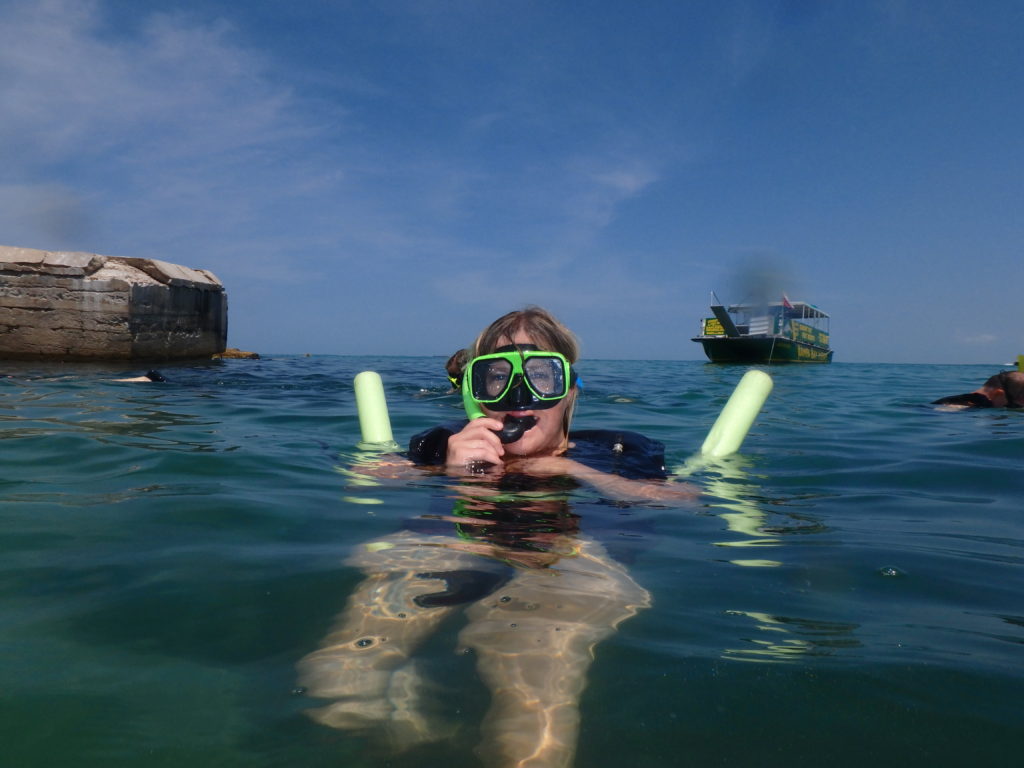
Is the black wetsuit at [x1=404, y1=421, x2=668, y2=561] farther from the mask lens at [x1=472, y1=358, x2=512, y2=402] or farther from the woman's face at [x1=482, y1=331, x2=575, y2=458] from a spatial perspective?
the mask lens at [x1=472, y1=358, x2=512, y2=402]

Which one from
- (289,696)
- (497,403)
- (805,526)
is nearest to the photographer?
(289,696)

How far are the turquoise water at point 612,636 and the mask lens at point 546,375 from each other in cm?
53

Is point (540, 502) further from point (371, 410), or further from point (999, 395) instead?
point (999, 395)

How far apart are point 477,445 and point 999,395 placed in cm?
784

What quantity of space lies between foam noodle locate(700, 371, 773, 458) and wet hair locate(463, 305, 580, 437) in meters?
1.32

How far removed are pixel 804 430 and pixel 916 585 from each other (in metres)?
4.87

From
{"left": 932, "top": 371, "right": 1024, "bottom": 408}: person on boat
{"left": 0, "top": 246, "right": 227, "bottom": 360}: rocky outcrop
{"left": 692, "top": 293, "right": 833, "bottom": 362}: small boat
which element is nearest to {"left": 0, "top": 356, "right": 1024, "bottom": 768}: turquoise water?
{"left": 932, "top": 371, "right": 1024, "bottom": 408}: person on boat

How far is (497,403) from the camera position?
128 inches

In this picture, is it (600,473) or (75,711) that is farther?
(600,473)

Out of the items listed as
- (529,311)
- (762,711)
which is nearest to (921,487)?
(529,311)

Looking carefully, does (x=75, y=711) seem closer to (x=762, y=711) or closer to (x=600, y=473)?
(x=762, y=711)

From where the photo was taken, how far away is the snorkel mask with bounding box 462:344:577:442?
10.6 ft

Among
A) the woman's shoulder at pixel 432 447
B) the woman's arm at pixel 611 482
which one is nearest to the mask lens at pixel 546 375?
the woman's arm at pixel 611 482

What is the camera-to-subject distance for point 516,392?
324cm
